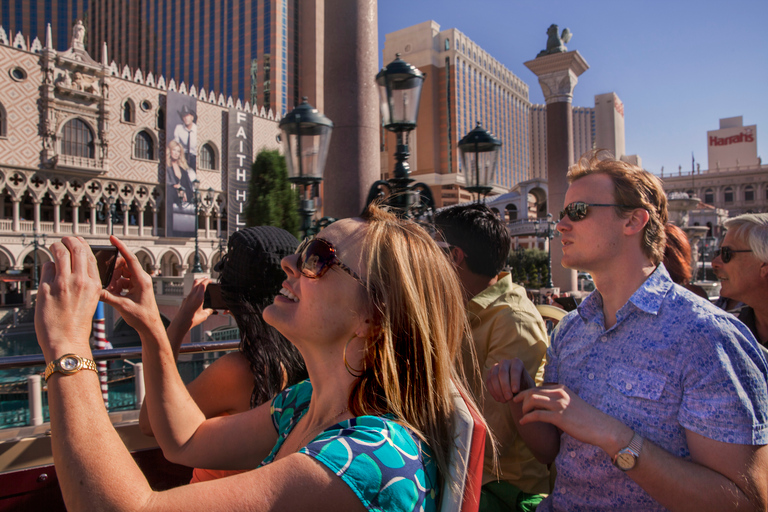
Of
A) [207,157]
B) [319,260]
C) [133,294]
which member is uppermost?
[207,157]

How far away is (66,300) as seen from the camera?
1.17m

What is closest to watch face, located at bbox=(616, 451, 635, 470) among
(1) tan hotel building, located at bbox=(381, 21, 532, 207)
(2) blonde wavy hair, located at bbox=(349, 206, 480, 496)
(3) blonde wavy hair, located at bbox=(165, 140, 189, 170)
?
(2) blonde wavy hair, located at bbox=(349, 206, 480, 496)

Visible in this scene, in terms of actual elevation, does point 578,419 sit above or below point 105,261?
below

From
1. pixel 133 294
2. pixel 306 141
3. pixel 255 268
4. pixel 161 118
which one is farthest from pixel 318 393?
pixel 161 118

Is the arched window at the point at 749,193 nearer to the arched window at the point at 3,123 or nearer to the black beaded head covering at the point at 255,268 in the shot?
the arched window at the point at 3,123

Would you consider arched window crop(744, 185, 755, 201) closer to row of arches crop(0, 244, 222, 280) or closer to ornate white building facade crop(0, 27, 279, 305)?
ornate white building facade crop(0, 27, 279, 305)

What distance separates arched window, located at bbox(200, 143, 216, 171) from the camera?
1475 inches

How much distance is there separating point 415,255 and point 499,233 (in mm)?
1698

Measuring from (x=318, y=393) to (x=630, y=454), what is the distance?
894 mm

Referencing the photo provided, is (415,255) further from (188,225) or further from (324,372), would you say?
(188,225)

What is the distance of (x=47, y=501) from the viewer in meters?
2.41

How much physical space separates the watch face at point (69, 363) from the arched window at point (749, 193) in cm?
8826

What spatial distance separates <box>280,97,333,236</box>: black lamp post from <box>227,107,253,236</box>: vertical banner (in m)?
34.4

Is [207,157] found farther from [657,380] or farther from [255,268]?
[657,380]
